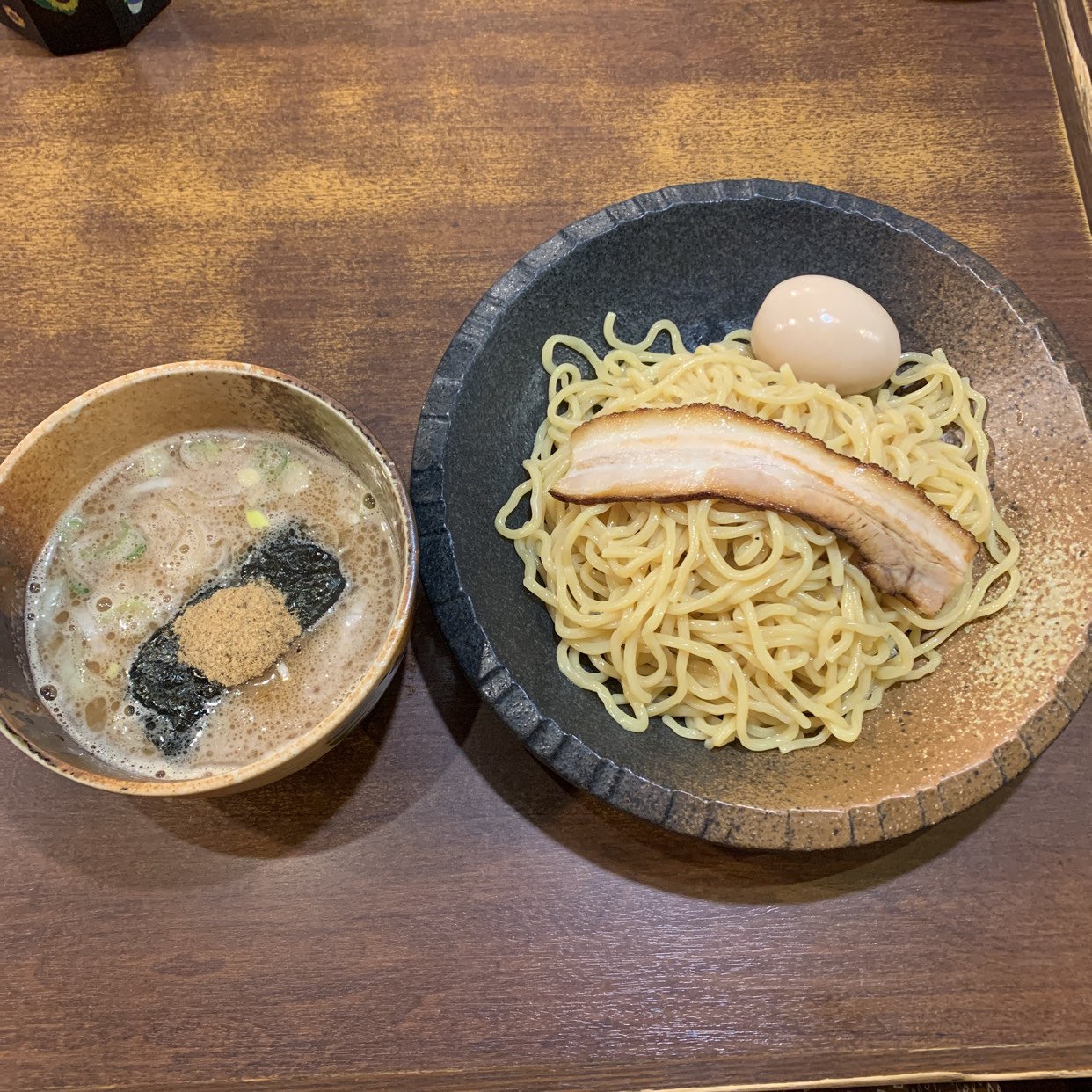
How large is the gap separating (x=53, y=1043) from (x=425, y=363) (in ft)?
5.41

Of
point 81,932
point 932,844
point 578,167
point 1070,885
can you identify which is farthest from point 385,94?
point 1070,885

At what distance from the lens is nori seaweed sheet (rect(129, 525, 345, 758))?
146 cm

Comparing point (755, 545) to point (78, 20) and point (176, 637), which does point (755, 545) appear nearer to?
point (176, 637)

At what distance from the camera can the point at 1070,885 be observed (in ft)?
5.49

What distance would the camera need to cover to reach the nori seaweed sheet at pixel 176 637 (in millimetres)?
1465

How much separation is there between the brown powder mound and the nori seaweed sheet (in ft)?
0.06

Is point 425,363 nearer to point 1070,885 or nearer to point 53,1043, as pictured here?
point 53,1043

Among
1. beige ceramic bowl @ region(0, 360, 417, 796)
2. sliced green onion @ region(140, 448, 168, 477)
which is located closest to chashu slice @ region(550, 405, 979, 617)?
beige ceramic bowl @ region(0, 360, 417, 796)

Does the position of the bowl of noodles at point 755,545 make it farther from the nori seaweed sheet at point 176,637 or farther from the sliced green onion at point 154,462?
→ the sliced green onion at point 154,462

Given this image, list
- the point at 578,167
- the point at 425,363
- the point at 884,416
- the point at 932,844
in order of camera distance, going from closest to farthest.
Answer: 1. the point at 932,844
2. the point at 884,416
3. the point at 425,363
4. the point at 578,167

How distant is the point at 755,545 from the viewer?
174 centimetres

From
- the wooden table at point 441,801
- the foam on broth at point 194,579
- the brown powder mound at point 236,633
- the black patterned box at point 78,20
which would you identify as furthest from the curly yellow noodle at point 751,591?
the black patterned box at point 78,20

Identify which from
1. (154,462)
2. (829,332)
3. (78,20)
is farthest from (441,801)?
(78,20)

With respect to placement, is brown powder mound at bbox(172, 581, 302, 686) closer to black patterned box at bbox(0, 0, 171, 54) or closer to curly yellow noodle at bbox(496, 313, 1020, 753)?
curly yellow noodle at bbox(496, 313, 1020, 753)
